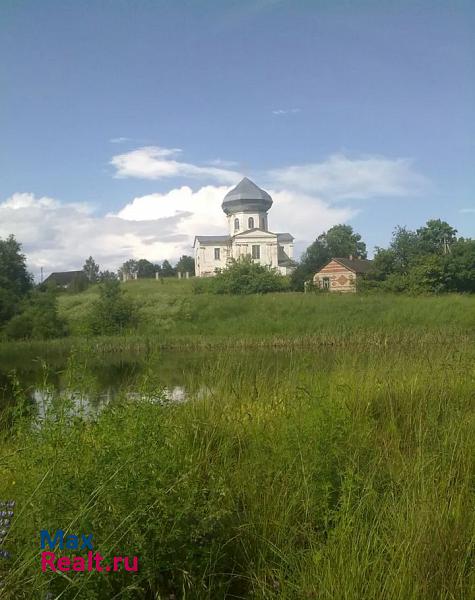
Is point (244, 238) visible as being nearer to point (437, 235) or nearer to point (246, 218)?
point (246, 218)

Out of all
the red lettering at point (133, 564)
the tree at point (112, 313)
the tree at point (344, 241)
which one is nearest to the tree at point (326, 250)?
the tree at point (344, 241)

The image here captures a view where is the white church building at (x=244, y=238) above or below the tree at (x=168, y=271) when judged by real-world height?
above

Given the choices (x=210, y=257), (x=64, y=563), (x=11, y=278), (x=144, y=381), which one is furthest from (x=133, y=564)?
(x=210, y=257)

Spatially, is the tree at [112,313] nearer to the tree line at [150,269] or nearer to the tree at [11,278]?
the tree at [11,278]

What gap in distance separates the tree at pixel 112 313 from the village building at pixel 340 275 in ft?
48.4

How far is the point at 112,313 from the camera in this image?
3141 centimetres

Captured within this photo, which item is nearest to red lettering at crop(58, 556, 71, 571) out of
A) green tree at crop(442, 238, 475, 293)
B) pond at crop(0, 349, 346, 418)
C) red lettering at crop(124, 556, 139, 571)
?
red lettering at crop(124, 556, 139, 571)

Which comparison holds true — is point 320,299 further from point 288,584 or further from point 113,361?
point 288,584

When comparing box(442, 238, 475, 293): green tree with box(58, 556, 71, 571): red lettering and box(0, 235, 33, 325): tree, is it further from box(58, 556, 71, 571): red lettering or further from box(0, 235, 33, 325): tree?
box(58, 556, 71, 571): red lettering

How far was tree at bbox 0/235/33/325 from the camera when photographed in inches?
1107

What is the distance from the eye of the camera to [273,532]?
275cm

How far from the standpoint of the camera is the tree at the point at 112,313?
3070cm

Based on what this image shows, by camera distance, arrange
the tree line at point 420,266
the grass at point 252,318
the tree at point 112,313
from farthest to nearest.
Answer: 1. the tree line at point 420,266
2. the tree at point 112,313
3. the grass at point 252,318

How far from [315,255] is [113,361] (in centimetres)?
3185
